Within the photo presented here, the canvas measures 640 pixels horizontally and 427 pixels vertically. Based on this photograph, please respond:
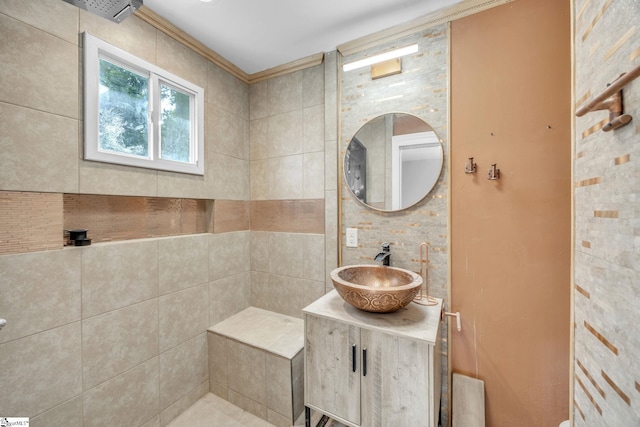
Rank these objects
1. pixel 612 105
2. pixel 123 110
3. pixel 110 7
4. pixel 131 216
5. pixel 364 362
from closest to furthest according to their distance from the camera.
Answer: pixel 612 105
pixel 110 7
pixel 364 362
pixel 123 110
pixel 131 216

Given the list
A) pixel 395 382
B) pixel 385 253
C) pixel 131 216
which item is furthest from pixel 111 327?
pixel 385 253

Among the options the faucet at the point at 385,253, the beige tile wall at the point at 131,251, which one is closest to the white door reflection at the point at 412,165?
the faucet at the point at 385,253

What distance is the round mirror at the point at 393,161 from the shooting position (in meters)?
1.59

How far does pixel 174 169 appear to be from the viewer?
1.70 metres

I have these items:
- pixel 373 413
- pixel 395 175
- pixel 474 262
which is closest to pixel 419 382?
pixel 373 413

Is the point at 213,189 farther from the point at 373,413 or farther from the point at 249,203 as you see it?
the point at 373,413

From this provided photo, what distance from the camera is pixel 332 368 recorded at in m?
1.29

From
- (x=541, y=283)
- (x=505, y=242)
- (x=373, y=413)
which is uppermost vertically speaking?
(x=505, y=242)

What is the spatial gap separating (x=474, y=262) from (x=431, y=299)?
1.13ft

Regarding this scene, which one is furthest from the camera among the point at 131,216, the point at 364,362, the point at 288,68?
the point at 288,68

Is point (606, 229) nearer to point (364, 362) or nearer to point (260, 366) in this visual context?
point (364, 362)

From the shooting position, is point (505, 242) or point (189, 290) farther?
point (189, 290)

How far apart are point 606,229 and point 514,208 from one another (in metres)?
0.83

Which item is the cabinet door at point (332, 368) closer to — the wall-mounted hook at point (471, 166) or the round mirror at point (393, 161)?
the round mirror at point (393, 161)
